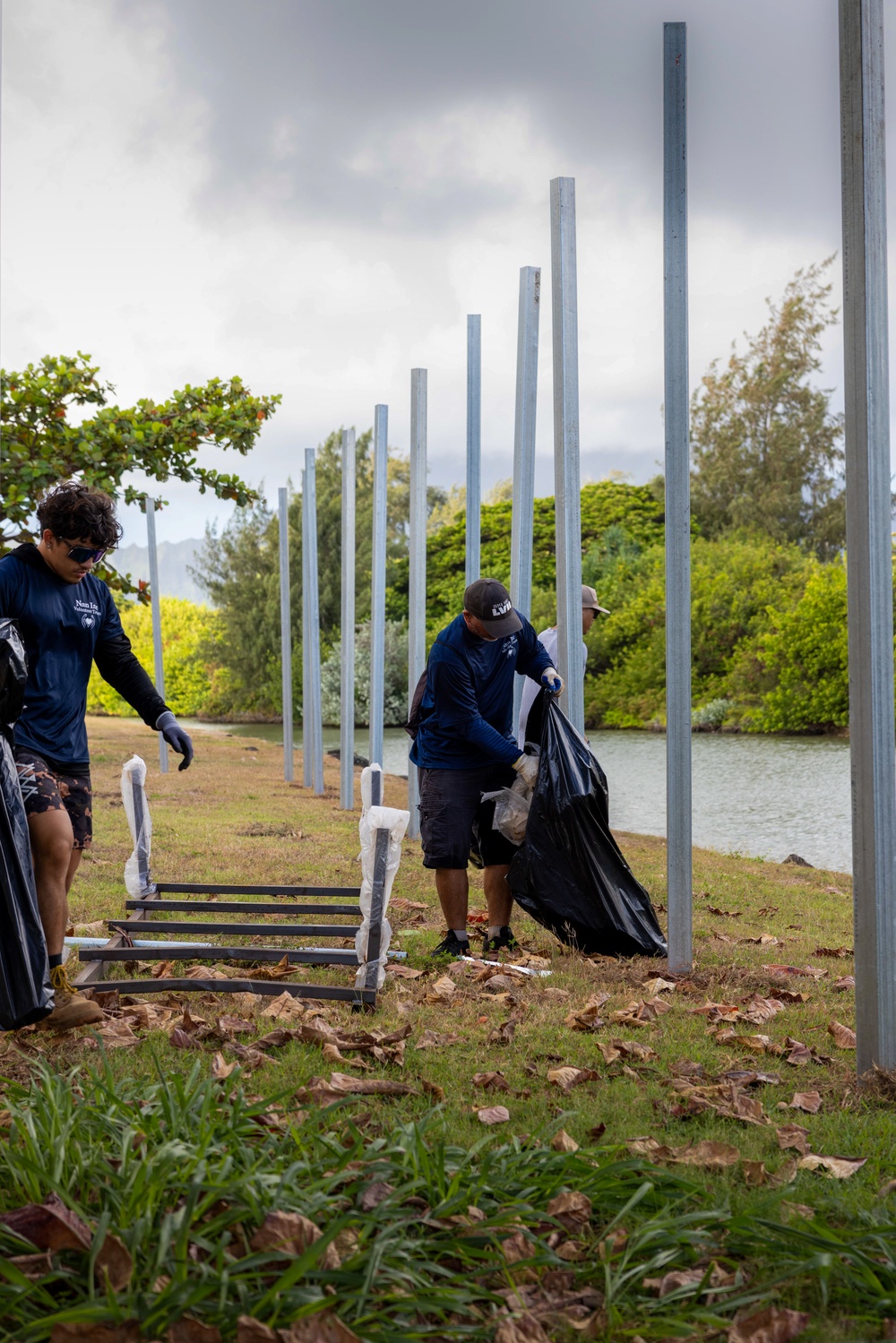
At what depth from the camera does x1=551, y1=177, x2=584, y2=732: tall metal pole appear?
5973mm

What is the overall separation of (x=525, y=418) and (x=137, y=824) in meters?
4.13

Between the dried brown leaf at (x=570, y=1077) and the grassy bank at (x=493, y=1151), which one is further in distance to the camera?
Answer: the dried brown leaf at (x=570, y=1077)

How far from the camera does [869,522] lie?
10.5 ft

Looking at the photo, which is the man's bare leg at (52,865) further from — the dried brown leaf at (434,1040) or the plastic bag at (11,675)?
the dried brown leaf at (434,1040)

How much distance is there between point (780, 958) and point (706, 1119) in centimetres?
238

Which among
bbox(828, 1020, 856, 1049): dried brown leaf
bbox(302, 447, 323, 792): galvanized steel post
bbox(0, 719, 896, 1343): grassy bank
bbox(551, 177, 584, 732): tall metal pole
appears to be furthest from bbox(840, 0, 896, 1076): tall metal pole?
bbox(302, 447, 323, 792): galvanized steel post

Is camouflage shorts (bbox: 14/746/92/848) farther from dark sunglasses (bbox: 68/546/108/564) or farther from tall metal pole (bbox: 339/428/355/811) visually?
tall metal pole (bbox: 339/428/355/811)

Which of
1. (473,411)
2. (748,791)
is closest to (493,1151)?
(473,411)

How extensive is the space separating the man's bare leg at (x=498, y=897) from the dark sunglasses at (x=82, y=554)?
2.33m

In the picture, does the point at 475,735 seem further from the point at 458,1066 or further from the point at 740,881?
the point at 740,881

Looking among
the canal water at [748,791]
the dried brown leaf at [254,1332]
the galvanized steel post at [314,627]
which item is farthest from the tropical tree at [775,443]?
the dried brown leaf at [254,1332]

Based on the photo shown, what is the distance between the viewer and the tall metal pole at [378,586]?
35.5ft

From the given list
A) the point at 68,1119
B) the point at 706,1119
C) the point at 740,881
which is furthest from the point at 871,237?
the point at 740,881

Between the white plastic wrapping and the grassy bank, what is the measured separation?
1.20 m
